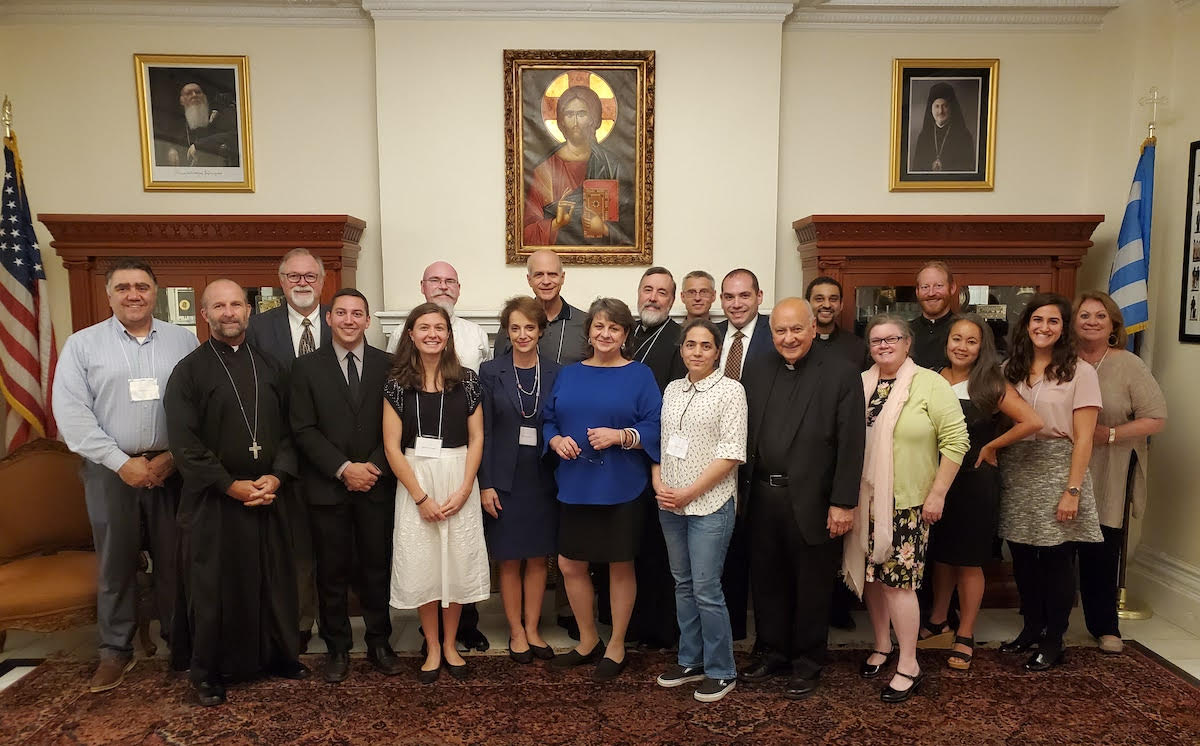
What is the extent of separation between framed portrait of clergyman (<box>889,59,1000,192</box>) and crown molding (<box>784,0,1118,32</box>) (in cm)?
26

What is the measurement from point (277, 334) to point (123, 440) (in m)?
0.84

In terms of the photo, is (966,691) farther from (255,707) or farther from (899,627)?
(255,707)

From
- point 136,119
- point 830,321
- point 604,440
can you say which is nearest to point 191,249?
point 136,119

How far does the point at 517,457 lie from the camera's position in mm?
3441

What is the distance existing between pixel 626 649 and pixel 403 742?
124 centimetres

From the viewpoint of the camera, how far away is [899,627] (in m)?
3.25

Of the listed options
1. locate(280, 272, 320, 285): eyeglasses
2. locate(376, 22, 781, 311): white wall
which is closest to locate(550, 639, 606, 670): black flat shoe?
locate(280, 272, 320, 285): eyeglasses

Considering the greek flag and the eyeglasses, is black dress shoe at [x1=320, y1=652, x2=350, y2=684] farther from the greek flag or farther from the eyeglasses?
the greek flag

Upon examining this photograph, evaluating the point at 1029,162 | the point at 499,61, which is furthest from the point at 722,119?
the point at 1029,162

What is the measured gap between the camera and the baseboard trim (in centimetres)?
412

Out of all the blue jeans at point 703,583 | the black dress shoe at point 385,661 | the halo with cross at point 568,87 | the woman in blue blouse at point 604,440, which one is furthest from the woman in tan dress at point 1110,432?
the black dress shoe at point 385,661

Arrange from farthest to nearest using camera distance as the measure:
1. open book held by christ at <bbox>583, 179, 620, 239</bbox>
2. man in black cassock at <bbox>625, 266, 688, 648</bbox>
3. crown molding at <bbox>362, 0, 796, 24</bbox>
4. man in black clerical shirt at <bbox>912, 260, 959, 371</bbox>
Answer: open book held by christ at <bbox>583, 179, 620, 239</bbox>
crown molding at <bbox>362, 0, 796, 24</bbox>
man in black clerical shirt at <bbox>912, 260, 959, 371</bbox>
man in black cassock at <bbox>625, 266, 688, 648</bbox>

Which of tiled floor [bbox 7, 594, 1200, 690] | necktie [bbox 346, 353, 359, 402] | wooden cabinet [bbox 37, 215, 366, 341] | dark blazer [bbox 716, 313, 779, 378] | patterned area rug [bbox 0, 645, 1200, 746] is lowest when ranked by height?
tiled floor [bbox 7, 594, 1200, 690]

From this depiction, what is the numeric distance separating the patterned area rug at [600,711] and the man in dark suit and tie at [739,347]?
508 millimetres
